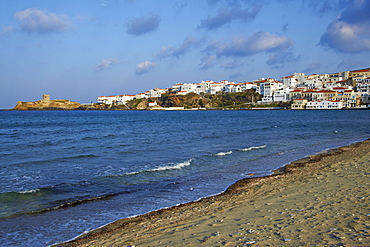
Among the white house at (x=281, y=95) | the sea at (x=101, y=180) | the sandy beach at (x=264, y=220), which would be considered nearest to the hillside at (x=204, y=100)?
the white house at (x=281, y=95)

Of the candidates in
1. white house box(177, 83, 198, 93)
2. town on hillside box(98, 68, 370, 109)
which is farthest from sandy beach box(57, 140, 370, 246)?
white house box(177, 83, 198, 93)

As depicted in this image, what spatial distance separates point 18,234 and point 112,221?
2597mm

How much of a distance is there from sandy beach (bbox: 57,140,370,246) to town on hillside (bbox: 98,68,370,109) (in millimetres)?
134042

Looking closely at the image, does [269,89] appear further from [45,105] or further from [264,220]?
[264,220]

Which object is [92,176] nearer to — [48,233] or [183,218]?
[48,233]

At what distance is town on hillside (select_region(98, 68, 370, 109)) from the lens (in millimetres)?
131375

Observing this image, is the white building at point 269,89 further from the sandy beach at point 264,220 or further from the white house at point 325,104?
the sandy beach at point 264,220

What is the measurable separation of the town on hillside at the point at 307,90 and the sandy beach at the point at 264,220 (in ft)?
→ 440

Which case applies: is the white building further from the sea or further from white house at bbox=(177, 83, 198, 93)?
the sea

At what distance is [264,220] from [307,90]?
502ft

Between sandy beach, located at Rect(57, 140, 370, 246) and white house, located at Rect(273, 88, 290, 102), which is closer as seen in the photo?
sandy beach, located at Rect(57, 140, 370, 246)

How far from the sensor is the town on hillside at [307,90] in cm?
13138

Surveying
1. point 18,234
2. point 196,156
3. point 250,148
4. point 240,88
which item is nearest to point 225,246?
point 18,234

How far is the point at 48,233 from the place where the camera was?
830cm
